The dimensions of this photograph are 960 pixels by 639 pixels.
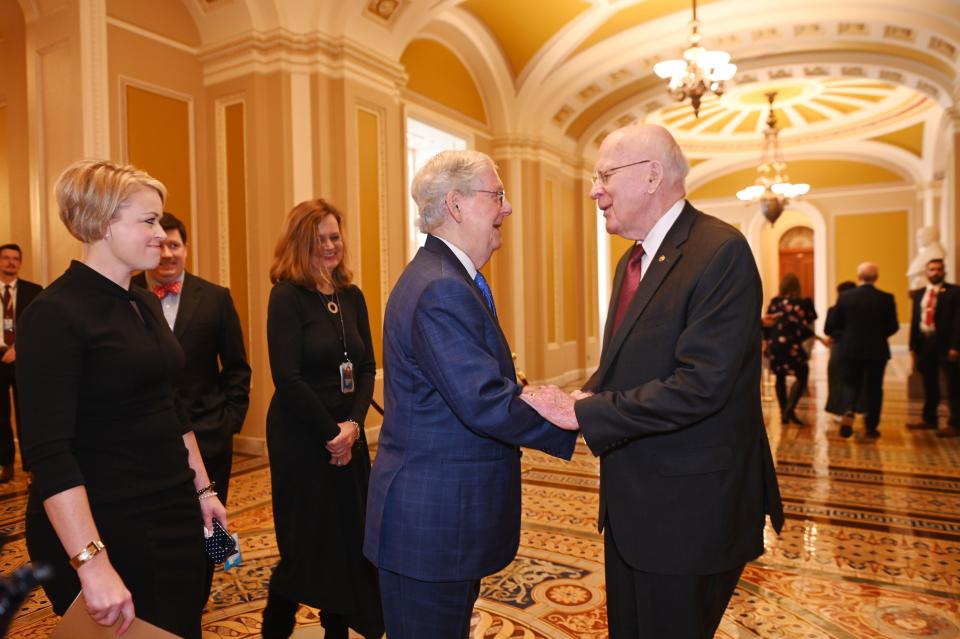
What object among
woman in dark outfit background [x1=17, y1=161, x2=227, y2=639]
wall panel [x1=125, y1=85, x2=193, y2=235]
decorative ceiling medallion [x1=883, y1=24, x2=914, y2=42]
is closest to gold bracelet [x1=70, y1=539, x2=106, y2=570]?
woman in dark outfit background [x1=17, y1=161, x2=227, y2=639]

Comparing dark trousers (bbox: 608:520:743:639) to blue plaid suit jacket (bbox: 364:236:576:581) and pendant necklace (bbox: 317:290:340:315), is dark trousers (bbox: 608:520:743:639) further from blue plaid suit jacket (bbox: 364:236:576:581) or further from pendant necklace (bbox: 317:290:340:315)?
pendant necklace (bbox: 317:290:340:315)

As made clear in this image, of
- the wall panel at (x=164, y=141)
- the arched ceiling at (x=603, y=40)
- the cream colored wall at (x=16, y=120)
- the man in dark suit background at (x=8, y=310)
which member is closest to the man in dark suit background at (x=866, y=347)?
the arched ceiling at (x=603, y=40)

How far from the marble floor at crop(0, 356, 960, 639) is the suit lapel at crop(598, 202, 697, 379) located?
150 centimetres

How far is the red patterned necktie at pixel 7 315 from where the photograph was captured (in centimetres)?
517

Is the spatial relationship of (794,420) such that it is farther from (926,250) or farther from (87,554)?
(87,554)

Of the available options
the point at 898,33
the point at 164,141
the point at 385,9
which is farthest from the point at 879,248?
the point at 164,141

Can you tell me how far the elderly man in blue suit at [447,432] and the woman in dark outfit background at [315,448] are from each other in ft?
2.51

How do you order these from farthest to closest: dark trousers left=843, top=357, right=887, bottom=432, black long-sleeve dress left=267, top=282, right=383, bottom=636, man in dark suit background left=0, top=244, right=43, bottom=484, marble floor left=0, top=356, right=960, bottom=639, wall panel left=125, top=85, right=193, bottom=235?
1. dark trousers left=843, top=357, right=887, bottom=432
2. wall panel left=125, top=85, right=193, bottom=235
3. man in dark suit background left=0, top=244, right=43, bottom=484
4. marble floor left=0, top=356, right=960, bottom=639
5. black long-sleeve dress left=267, top=282, right=383, bottom=636

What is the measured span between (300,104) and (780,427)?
5.70 meters

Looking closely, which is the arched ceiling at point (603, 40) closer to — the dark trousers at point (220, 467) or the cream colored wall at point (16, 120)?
the cream colored wall at point (16, 120)

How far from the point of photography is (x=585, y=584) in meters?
3.13

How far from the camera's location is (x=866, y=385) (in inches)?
258

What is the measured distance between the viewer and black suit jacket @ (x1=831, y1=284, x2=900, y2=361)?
21.1 ft

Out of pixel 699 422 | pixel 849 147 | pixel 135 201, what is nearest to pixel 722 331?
pixel 699 422
